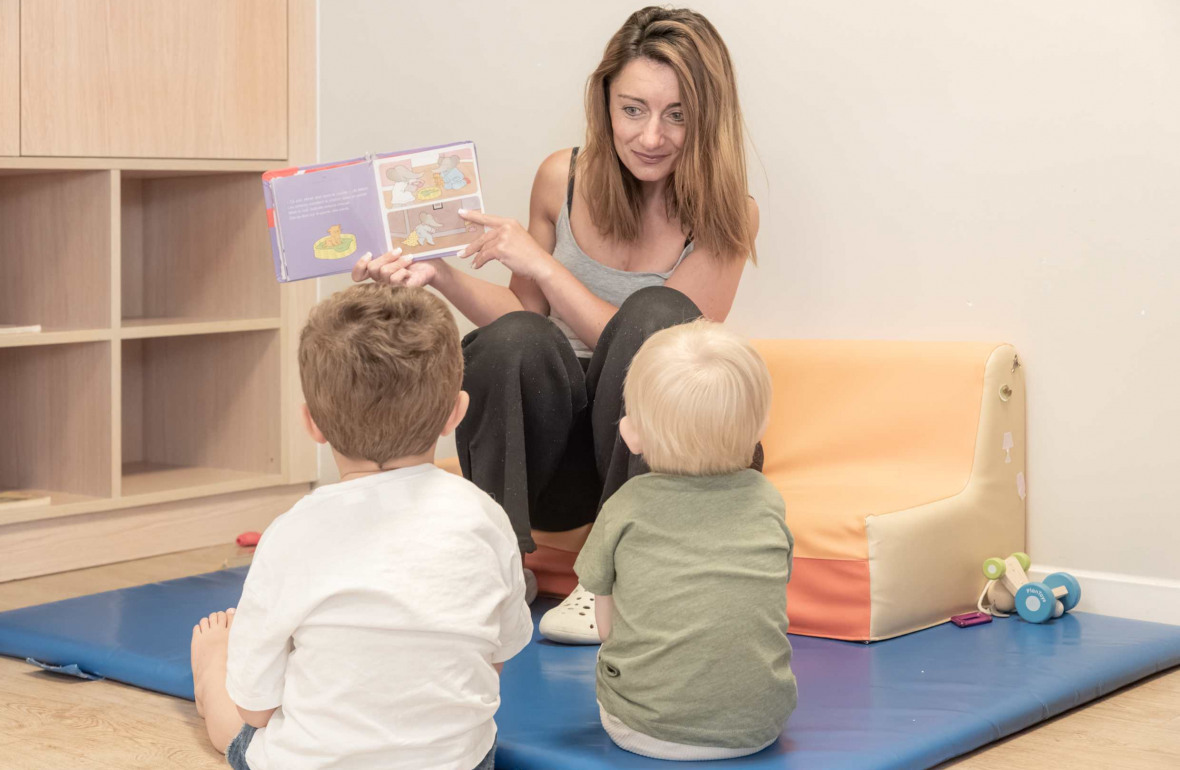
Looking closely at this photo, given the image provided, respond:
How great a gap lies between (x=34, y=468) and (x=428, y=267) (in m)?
1.29

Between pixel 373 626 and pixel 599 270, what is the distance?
1.09 meters

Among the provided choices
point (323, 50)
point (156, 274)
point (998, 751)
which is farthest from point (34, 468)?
point (998, 751)

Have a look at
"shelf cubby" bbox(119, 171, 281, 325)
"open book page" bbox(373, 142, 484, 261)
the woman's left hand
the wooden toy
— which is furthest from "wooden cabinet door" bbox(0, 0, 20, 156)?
the wooden toy

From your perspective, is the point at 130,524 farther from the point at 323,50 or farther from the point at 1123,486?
the point at 1123,486

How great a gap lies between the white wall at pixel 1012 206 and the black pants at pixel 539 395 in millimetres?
658

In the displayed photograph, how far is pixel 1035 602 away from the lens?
1.99 metres

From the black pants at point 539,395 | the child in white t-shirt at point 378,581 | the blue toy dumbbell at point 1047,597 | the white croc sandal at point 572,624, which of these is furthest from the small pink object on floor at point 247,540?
the blue toy dumbbell at point 1047,597

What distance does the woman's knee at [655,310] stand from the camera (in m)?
1.76

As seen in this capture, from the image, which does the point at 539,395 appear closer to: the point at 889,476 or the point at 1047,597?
the point at 889,476

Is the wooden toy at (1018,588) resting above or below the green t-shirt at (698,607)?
below

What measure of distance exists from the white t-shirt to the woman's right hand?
0.71 metres

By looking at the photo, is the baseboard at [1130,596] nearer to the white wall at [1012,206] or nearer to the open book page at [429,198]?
the white wall at [1012,206]

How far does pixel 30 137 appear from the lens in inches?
93.7

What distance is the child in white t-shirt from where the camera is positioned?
115 centimetres
